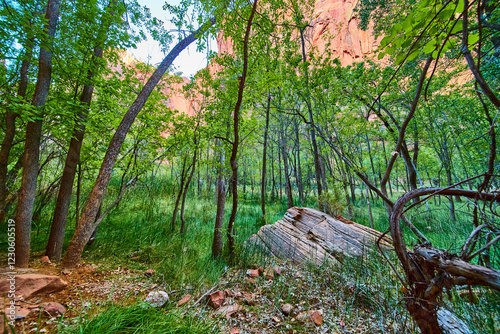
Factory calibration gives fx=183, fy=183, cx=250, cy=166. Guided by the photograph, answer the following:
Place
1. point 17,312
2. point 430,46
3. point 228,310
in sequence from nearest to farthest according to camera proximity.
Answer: point 430,46
point 17,312
point 228,310

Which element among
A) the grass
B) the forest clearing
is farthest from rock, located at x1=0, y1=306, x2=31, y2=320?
the grass

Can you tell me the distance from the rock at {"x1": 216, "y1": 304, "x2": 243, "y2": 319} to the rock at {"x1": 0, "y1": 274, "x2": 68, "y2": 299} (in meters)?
1.71

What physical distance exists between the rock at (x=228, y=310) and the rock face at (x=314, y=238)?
1.57m

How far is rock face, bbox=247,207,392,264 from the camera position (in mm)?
3104

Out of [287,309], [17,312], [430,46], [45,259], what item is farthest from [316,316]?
[45,259]

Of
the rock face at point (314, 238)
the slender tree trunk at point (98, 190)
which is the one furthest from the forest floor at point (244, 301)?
the rock face at point (314, 238)

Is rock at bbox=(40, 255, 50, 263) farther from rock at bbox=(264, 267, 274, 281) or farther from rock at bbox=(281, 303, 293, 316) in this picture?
rock at bbox=(281, 303, 293, 316)

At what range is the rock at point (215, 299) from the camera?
1963 millimetres

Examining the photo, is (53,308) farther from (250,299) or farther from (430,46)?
(430,46)

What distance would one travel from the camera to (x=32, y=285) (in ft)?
5.82

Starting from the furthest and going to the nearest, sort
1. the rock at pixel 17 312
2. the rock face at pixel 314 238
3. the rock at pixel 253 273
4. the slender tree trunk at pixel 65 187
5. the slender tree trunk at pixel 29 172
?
the rock face at pixel 314 238
the slender tree trunk at pixel 65 187
the rock at pixel 253 273
the slender tree trunk at pixel 29 172
the rock at pixel 17 312

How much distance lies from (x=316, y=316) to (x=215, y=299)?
1.05 meters

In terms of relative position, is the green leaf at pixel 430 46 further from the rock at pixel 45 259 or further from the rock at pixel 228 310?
the rock at pixel 45 259

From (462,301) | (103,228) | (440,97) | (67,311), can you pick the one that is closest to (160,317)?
(67,311)
